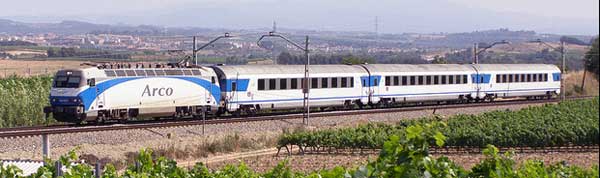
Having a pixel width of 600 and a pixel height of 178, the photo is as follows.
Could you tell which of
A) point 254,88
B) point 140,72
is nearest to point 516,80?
point 254,88

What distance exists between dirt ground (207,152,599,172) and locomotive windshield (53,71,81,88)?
6.83 metres

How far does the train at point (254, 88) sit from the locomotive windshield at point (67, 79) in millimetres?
38

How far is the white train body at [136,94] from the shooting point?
121 feet

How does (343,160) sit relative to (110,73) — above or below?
below

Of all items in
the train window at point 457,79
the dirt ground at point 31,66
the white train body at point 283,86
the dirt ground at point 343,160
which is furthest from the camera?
the dirt ground at point 31,66

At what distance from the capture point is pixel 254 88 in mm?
44000

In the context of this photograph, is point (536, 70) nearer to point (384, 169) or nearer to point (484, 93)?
point (484, 93)

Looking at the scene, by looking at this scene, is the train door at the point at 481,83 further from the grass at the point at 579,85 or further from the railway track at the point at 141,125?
the grass at the point at 579,85

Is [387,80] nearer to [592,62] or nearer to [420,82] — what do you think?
[420,82]

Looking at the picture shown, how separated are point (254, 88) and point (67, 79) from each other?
31.2ft

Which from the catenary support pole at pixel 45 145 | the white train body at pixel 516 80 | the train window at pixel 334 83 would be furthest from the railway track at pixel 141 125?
the white train body at pixel 516 80

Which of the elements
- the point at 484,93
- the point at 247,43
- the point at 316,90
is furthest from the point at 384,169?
the point at 247,43

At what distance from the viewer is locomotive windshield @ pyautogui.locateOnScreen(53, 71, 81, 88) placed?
121ft

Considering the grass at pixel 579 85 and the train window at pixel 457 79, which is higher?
the train window at pixel 457 79
